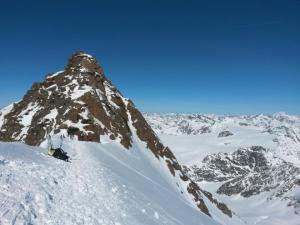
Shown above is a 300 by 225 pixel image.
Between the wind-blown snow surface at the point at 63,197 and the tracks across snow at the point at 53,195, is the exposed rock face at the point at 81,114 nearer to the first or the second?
the wind-blown snow surface at the point at 63,197

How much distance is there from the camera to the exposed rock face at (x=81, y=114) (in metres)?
72.9

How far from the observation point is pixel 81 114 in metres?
74.1

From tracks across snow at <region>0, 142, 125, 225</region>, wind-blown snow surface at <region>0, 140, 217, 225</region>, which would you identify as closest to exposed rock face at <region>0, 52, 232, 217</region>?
wind-blown snow surface at <region>0, 140, 217, 225</region>

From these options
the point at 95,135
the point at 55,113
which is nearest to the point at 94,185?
the point at 95,135

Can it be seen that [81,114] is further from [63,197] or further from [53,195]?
[53,195]

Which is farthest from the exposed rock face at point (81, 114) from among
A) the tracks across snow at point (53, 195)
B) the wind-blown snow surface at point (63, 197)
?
the tracks across snow at point (53, 195)

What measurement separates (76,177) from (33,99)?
8392cm

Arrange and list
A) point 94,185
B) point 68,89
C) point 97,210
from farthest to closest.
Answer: point 68,89, point 94,185, point 97,210

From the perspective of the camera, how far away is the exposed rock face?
239 feet

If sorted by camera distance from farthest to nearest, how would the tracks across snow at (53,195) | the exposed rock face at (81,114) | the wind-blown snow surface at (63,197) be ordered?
the exposed rock face at (81,114)
the wind-blown snow surface at (63,197)
the tracks across snow at (53,195)

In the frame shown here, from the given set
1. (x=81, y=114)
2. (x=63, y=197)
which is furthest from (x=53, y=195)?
(x=81, y=114)

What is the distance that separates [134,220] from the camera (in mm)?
20938

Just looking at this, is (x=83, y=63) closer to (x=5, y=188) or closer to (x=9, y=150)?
Result: (x=9, y=150)

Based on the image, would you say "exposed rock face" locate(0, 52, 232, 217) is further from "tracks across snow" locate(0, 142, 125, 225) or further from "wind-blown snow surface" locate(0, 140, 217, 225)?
"tracks across snow" locate(0, 142, 125, 225)
